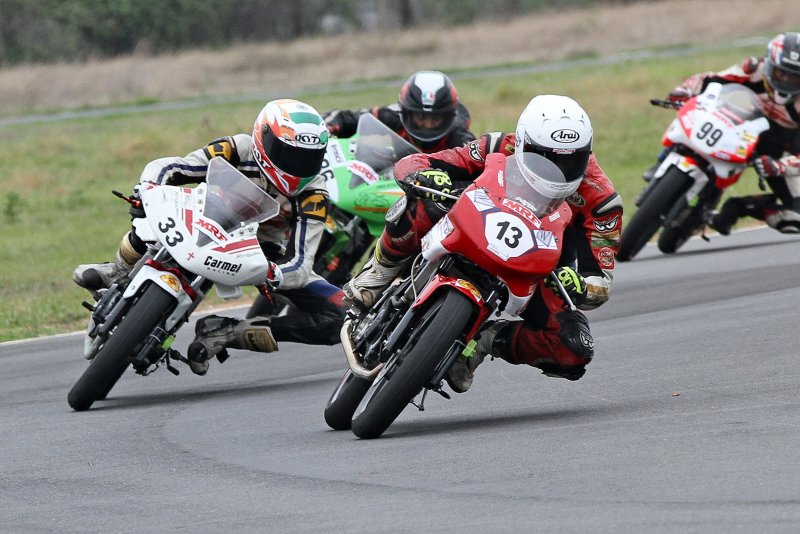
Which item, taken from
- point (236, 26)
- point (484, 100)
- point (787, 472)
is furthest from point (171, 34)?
point (787, 472)

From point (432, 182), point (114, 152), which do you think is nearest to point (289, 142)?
point (432, 182)

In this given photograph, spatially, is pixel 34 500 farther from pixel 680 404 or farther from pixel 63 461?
pixel 680 404

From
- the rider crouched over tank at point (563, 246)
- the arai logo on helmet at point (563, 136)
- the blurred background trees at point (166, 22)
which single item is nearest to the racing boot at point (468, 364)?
the rider crouched over tank at point (563, 246)

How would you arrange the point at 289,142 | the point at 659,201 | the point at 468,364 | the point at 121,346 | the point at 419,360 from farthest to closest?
the point at 659,201
the point at 289,142
the point at 121,346
the point at 468,364
the point at 419,360

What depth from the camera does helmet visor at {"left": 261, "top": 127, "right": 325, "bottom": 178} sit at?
8406 mm

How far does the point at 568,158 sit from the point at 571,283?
0.57 meters

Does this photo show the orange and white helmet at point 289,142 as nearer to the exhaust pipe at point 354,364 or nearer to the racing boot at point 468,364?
the exhaust pipe at point 354,364

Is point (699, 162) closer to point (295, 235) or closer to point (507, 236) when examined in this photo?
point (295, 235)

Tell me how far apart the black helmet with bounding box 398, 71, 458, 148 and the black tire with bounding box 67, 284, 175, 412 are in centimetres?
324

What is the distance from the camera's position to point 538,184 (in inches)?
260

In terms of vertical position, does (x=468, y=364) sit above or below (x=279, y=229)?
above

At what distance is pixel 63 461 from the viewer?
21.1 feet

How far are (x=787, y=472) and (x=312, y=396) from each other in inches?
136

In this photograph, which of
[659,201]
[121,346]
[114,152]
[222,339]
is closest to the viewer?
[121,346]
